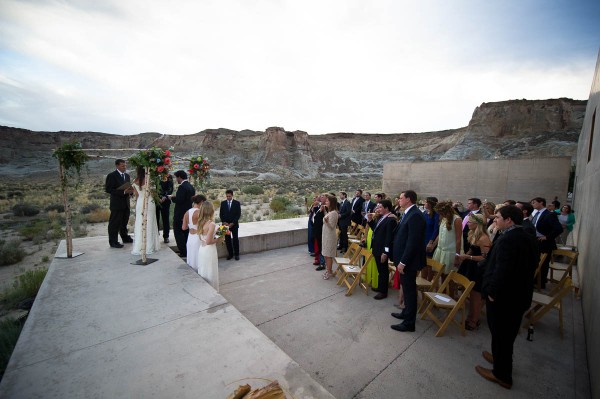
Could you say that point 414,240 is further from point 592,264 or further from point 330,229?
point 592,264

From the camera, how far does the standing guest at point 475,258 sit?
14.5 ft

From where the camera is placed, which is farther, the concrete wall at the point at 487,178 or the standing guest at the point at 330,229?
the concrete wall at the point at 487,178

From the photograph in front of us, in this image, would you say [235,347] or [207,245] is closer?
[235,347]

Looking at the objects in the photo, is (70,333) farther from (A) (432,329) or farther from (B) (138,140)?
(B) (138,140)

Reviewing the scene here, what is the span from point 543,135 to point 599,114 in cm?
6329

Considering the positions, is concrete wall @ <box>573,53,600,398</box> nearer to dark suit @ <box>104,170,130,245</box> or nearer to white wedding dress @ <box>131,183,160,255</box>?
white wedding dress @ <box>131,183,160,255</box>

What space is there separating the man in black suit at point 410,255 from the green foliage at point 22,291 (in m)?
7.91

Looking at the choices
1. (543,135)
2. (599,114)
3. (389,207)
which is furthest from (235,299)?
(543,135)

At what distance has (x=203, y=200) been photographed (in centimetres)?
568

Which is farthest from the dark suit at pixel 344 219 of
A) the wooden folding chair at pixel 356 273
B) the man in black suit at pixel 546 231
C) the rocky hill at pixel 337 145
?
the rocky hill at pixel 337 145

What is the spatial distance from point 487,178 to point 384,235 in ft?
44.4

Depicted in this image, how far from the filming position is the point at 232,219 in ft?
24.2

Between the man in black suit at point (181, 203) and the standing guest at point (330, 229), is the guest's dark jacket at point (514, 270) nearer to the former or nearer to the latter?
the standing guest at point (330, 229)

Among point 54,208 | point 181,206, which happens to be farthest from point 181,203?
point 54,208
